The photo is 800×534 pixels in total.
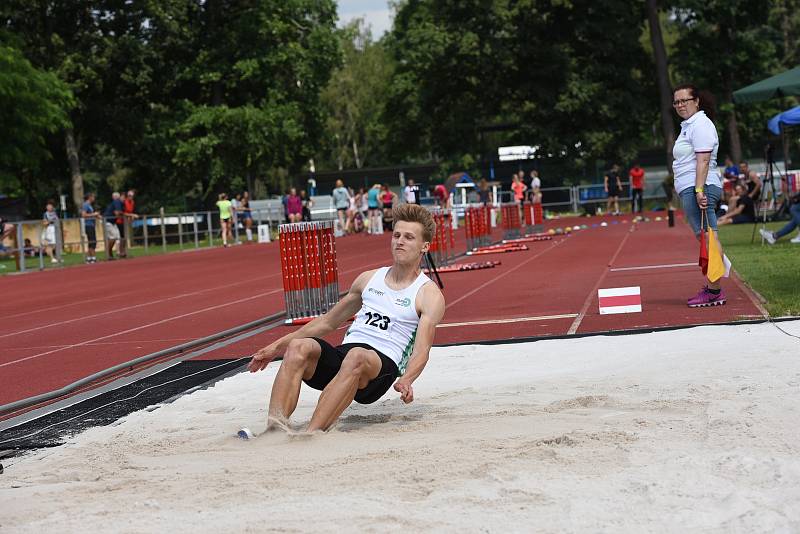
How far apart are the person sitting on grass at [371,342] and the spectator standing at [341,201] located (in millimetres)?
34845

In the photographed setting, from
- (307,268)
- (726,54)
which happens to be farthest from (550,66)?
(307,268)

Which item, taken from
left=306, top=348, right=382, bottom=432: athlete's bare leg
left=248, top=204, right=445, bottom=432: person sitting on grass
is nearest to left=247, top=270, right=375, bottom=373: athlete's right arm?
left=248, top=204, right=445, bottom=432: person sitting on grass

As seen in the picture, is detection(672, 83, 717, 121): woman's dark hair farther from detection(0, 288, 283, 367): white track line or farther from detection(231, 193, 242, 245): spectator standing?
detection(231, 193, 242, 245): spectator standing

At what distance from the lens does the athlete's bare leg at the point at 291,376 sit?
20.6ft

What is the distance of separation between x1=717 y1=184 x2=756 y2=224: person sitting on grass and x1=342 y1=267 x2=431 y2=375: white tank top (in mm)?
21302

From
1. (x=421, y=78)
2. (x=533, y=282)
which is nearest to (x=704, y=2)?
(x=421, y=78)

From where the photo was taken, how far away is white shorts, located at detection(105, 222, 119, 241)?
106ft

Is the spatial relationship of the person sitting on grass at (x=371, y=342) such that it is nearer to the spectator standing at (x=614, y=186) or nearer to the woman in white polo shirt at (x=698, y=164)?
the woman in white polo shirt at (x=698, y=164)

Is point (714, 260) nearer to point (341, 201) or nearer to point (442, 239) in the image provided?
point (442, 239)

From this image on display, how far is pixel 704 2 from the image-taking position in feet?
174

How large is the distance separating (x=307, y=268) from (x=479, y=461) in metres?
7.15

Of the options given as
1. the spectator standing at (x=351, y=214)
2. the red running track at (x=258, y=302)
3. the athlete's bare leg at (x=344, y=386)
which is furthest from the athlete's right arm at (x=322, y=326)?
the spectator standing at (x=351, y=214)

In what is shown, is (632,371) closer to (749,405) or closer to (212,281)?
(749,405)

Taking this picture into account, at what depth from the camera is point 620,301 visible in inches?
429
